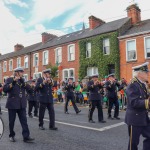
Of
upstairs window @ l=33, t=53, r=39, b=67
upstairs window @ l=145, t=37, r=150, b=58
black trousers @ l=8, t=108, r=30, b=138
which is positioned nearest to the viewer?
black trousers @ l=8, t=108, r=30, b=138

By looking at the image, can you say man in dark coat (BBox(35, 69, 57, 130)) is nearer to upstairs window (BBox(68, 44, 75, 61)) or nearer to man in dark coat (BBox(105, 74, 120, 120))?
man in dark coat (BBox(105, 74, 120, 120))

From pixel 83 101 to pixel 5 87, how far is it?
1288cm

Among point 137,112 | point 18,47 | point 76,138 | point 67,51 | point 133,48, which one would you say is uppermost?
point 18,47

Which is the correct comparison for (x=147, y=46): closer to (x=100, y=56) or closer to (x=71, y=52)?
(x=100, y=56)

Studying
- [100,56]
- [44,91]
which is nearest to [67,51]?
[100,56]

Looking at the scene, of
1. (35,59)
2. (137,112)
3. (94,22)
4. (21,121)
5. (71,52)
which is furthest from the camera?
(35,59)

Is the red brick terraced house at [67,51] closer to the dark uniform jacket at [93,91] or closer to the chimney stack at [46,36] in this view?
the chimney stack at [46,36]

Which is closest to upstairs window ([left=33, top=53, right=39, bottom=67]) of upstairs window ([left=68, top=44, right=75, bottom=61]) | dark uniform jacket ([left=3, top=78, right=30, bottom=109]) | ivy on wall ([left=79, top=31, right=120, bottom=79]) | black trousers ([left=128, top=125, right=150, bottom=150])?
upstairs window ([left=68, top=44, right=75, bottom=61])

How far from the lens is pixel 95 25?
29.6m

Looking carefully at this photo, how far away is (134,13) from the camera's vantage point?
26.3 m

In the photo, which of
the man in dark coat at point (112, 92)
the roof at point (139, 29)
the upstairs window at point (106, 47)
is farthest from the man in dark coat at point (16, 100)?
the upstairs window at point (106, 47)

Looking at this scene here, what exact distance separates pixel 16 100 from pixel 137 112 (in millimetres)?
3512

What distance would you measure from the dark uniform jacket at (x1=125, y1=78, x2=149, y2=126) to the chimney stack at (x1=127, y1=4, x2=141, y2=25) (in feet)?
77.4

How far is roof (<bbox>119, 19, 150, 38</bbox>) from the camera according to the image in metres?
22.9
